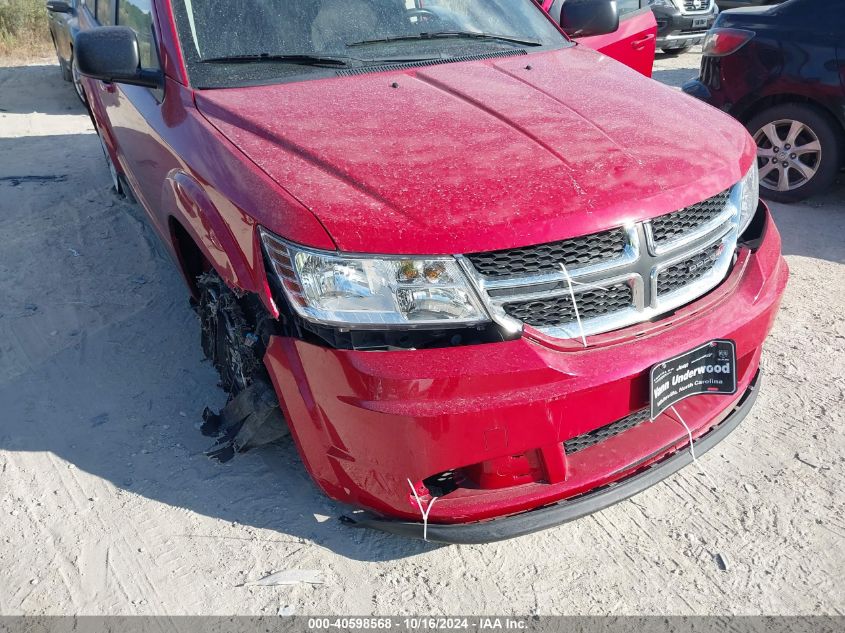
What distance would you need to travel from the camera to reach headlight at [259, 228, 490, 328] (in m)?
2.14

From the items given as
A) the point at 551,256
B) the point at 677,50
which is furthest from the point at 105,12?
the point at 677,50

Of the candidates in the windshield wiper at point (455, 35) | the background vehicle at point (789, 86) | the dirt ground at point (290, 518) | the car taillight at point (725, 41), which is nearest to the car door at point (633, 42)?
the car taillight at point (725, 41)

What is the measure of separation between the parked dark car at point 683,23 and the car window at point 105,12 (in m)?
7.26

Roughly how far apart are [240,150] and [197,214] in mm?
392

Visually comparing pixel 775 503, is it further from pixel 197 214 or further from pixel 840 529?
pixel 197 214

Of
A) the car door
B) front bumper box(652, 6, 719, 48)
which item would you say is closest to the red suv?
the car door

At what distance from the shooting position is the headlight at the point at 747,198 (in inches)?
106

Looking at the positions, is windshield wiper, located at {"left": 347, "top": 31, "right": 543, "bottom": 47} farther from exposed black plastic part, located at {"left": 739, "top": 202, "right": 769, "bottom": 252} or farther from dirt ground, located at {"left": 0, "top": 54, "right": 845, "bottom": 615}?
dirt ground, located at {"left": 0, "top": 54, "right": 845, "bottom": 615}

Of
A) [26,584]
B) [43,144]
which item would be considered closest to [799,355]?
[26,584]

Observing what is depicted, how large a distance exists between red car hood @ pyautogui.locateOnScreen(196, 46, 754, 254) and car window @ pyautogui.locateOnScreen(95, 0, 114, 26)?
1.85 metres

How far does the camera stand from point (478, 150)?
245 cm

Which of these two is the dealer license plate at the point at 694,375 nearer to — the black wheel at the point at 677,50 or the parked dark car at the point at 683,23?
the parked dark car at the point at 683,23

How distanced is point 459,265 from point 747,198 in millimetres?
1249

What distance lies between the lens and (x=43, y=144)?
7297 mm
